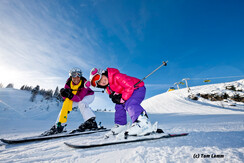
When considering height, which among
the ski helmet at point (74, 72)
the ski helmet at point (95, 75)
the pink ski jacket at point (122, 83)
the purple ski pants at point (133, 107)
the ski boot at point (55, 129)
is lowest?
the ski boot at point (55, 129)

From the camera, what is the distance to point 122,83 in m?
2.16

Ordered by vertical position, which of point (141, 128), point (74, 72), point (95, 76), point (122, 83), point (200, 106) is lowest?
point (141, 128)

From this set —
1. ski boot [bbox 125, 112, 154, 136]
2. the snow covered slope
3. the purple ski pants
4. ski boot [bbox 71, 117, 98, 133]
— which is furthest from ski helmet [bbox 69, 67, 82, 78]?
the snow covered slope

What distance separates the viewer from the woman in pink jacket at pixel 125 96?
1.76m

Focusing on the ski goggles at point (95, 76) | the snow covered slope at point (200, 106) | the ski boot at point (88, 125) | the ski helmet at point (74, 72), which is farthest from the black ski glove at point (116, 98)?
the snow covered slope at point (200, 106)

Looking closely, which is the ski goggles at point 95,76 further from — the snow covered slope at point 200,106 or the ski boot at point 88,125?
the snow covered slope at point 200,106

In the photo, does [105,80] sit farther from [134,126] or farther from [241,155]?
[241,155]

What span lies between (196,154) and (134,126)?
2.97ft

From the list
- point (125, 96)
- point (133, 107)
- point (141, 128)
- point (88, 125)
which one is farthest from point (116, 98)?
point (88, 125)

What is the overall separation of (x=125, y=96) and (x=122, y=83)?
276 mm

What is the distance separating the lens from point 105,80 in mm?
2428

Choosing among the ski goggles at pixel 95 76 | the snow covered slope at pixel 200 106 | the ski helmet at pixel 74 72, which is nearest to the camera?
the ski goggles at pixel 95 76

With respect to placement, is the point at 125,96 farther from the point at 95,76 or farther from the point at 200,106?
the point at 200,106

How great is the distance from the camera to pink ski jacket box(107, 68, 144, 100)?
2057 millimetres
